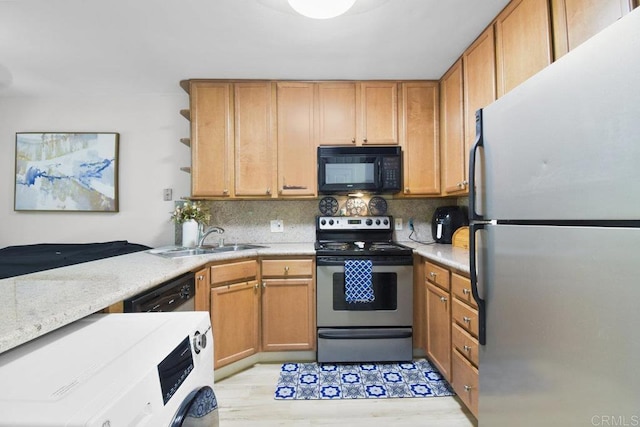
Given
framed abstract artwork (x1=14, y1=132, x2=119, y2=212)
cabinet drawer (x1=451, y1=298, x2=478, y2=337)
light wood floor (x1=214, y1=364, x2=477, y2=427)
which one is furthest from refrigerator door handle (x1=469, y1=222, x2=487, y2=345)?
framed abstract artwork (x1=14, y1=132, x2=119, y2=212)

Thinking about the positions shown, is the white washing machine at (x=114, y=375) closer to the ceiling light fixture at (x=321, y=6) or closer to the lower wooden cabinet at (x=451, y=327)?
the lower wooden cabinet at (x=451, y=327)

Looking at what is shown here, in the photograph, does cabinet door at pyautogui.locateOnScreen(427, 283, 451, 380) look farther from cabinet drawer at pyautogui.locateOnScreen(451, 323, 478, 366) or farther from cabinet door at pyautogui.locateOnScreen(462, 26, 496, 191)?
cabinet door at pyautogui.locateOnScreen(462, 26, 496, 191)

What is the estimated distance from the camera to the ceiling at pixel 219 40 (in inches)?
61.3

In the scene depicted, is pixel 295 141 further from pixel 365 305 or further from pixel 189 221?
pixel 365 305

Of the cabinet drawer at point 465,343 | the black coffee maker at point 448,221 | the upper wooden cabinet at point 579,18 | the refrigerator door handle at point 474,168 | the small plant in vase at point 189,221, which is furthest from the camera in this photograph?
the black coffee maker at point 448,221

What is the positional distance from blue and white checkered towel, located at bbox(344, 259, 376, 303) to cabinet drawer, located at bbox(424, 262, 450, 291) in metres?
0.43

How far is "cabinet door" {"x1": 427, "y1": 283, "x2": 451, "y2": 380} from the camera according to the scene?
5.59 feet

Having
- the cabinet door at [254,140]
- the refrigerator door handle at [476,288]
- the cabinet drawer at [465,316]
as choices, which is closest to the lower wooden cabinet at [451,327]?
the cabinet drawer at [465,316]

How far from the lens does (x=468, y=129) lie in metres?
1.94

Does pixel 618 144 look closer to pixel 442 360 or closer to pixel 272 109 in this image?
pixel 442 360

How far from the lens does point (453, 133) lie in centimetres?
216

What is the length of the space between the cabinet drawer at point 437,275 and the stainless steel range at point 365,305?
13 cm

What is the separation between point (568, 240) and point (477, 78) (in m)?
1.56

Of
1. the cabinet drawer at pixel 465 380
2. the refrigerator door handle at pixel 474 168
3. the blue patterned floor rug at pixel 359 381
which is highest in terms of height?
the refrigerator door handle at pixel 474 168
